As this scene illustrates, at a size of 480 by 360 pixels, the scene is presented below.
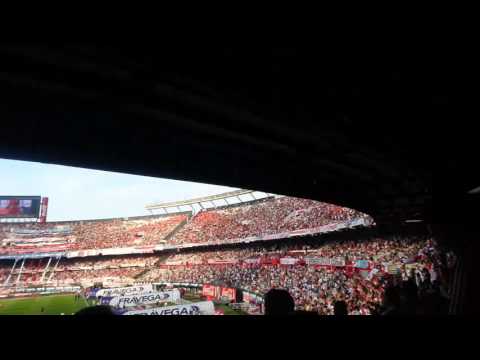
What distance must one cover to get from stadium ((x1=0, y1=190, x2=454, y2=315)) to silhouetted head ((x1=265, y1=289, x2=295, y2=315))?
7.95m

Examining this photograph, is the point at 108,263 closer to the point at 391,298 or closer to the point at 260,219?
the point at 260,219

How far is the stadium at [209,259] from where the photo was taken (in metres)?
21.2

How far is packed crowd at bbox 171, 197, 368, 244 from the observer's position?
119 ft

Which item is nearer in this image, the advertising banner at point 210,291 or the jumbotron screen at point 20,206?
the advertising banner at point 210,291

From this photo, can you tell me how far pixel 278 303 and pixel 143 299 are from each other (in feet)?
73.3

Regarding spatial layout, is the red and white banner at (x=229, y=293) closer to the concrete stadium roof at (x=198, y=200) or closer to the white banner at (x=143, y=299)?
the white banner at (x=143, y=299)

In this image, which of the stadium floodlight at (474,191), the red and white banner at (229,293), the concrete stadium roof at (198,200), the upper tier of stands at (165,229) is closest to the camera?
the stadium floodlight at (474,191)

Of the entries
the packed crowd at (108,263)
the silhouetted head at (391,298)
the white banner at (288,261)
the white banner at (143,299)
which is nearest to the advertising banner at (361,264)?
the white banner at (288,261)

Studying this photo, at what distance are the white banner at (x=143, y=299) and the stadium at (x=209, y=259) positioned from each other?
0.07m

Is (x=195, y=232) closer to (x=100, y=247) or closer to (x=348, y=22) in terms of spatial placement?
(x=100, y=247)

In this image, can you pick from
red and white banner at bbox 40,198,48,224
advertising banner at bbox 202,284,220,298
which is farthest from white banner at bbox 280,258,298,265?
red and white banner at bbox 40,198,48,224

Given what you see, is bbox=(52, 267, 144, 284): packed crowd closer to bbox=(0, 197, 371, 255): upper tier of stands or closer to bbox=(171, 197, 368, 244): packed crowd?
bbox=(0, 197, 371, 255): upper tier of stands

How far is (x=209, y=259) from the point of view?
4834cm

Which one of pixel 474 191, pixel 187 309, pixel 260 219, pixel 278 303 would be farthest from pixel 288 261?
pixel 278 303
